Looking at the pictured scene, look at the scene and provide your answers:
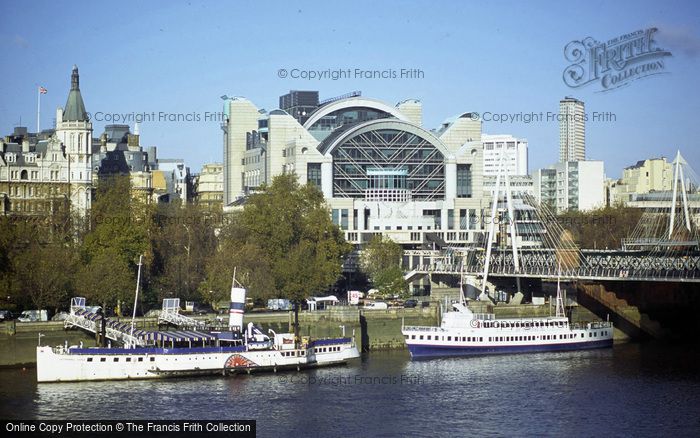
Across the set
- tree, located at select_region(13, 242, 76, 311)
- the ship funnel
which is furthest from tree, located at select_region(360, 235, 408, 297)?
the ship funnel

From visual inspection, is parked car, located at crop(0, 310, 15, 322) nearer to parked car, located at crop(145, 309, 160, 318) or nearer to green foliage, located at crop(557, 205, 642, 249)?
parked car, located at crop(145, 309, 160, 318)

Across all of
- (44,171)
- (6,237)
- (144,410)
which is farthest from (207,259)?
(144,410)

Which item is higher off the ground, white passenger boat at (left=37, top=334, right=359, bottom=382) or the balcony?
the balcony

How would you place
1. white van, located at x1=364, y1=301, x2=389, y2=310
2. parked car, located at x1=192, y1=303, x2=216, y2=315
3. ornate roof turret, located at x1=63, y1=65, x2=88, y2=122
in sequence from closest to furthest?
parked car, located at x1=192, y1=303, x2=216, y2=315
white van, located at x1=364, y1=301, x2=389, y2=310
ornate roof turret, located at x1=63, y1=65, x2=88, y2=122

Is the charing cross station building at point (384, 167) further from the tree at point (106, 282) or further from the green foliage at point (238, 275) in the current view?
the tree at point (106, 282)

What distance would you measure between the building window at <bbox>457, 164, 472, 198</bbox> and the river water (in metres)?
60.3

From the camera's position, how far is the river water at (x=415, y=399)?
70500 mm

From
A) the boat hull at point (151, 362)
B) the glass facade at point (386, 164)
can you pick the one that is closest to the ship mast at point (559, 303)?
the boat hull at point (151, 362)

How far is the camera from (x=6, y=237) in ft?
337

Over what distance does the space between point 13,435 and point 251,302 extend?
142ft

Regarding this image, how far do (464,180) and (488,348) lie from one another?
54616mm

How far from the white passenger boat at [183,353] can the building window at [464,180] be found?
61813 millimetres

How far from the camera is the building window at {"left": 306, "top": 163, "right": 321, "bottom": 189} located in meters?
147

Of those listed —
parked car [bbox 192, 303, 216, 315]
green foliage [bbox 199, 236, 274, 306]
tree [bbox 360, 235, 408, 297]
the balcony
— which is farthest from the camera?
the balcony
